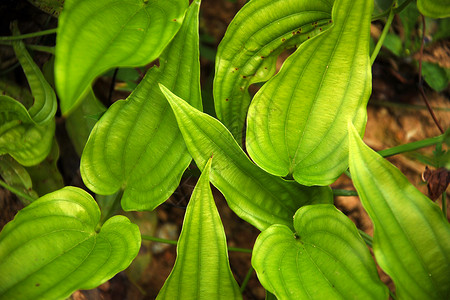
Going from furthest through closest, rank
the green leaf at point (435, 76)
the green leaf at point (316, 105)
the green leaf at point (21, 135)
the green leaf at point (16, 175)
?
the green leaf at point (435, 76) → the green leaf at point (16, 175) → the green leaf at point (21, 135) → the green leaf at point (316, 105)

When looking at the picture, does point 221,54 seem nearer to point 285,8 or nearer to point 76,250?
point 285,8

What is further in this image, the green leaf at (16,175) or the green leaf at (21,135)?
the green leaf at (16,175)

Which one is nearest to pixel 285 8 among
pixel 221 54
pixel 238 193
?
pixel 221 54

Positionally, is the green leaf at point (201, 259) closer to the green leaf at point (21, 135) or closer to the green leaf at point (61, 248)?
the green leaf at point (61, 248)

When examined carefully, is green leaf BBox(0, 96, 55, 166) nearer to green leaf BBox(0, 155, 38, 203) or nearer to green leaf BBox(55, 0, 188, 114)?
green leaf BBox(0, 155, 38, 203)

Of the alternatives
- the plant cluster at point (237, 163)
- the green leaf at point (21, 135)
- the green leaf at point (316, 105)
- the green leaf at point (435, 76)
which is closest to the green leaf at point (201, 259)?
the plant cluster at point (237, 163)

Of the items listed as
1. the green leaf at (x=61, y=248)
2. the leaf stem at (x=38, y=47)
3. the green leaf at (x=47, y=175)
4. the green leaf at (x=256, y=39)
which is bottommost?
the green leaf at (x=47, y=175)
